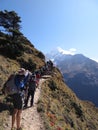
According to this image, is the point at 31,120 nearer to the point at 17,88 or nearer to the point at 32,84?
the point at 32,84

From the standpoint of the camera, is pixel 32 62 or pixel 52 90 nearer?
pixel 52 90

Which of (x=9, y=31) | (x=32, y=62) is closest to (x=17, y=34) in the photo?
(x=9, y=31)

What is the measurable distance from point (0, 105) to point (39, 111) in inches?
133

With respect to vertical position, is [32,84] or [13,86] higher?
[32,84]

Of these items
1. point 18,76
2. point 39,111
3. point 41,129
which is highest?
point 18,76

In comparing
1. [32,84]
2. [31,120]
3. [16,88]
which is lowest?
[31,120]

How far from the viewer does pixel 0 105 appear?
18.1 meters

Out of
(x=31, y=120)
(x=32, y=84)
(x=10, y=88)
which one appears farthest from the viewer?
(x=32, y=84)

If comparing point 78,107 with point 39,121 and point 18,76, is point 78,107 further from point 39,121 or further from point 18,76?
point 18,76

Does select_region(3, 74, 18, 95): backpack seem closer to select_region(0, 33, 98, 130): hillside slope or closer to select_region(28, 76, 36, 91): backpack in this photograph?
select_region(0, 33, 98, 130): hillside slope

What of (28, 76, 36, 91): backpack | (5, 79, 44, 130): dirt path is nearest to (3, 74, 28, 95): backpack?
(5, 79, 44, 130): dirt path

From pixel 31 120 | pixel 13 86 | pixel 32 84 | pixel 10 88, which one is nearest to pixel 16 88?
pixel 13 86

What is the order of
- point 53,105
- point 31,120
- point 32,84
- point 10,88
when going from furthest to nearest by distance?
point 53,105 < point 32,84 < point 31,120 < point 10,88

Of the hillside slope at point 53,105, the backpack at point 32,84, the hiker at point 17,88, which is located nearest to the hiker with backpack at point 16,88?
the hiker at point 17,88
